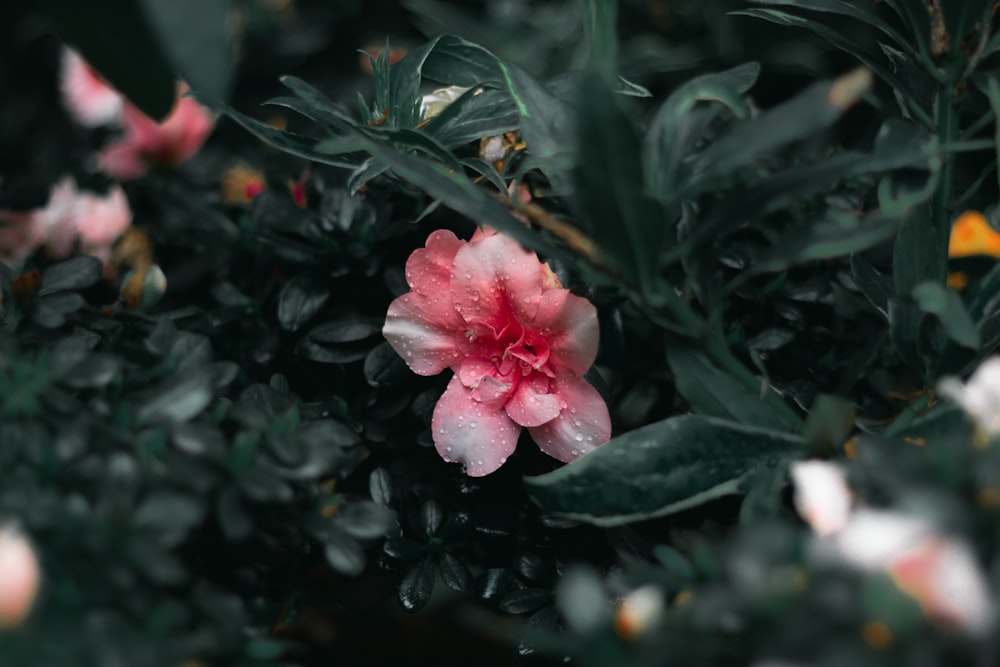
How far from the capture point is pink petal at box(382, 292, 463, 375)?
76cm

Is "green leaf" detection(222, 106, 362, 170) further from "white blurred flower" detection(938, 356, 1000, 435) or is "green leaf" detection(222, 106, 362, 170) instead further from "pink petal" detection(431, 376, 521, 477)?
"white blurred flower" detection(938, 356, 1000, 435)

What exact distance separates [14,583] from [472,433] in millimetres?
364

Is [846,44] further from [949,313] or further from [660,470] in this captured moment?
[660,470]

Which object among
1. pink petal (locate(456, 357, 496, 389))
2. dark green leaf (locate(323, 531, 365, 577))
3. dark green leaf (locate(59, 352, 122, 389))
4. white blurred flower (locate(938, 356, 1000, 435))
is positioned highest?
dark green leaf (locate(59, 352, 122, 389))

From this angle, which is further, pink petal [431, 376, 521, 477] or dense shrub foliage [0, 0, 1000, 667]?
pink petal [431, 376, 521, 477]

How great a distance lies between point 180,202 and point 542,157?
1.86 feet

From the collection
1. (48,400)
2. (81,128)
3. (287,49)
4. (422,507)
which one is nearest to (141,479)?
(48,400)

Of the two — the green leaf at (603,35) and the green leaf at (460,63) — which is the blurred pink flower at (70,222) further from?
the green leaf at (603,35)

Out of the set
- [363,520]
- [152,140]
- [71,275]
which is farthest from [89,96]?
[363,520]

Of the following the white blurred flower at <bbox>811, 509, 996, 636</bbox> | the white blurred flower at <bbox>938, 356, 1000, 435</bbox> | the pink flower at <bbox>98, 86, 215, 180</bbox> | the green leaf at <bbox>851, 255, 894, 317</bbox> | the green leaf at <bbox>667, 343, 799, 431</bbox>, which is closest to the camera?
the white blurred flower at <bbox>811, 509, 996, 636</bbox>

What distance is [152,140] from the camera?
4.63ft

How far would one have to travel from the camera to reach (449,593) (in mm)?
1098

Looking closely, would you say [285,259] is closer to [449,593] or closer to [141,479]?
[141,479]

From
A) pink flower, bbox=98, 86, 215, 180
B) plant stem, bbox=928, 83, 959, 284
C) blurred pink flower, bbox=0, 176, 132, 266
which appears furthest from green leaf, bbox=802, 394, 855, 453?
pink flower, bbox=98, 86, 215, 180
